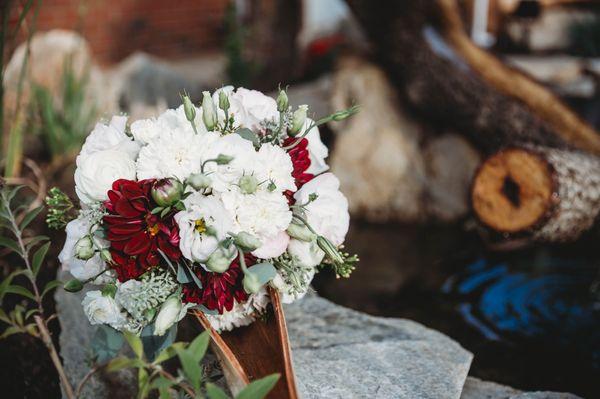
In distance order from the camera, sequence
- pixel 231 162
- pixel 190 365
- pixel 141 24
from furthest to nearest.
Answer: pixel 141 24
pixel 231 162
pixel 190 365

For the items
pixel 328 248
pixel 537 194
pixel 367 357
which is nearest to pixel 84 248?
pixel 328 248

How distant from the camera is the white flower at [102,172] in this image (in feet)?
5.16

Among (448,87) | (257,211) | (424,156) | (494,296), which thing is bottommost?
(494,296)

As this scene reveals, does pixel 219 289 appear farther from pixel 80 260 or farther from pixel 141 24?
pixel 141 24

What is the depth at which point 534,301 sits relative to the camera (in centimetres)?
311

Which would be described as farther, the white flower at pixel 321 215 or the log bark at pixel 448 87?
the log bark at pixel 448 87

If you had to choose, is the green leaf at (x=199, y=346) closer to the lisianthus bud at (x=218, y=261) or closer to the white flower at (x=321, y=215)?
the lisianthus bud at (x=218, y=261)

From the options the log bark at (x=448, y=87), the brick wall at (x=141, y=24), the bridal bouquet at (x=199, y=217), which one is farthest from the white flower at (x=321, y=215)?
the brick wall at (x=141, y=24)

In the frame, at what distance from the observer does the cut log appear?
3275mm

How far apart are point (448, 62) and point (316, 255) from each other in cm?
303

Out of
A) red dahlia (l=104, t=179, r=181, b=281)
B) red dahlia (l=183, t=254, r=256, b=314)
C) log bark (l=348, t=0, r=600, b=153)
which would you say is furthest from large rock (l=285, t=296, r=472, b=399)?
log bark (l=348, t=0, r=600, b=153)

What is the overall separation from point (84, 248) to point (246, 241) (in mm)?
426

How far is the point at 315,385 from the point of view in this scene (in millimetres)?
1845

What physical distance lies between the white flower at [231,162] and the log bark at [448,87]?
299 centimetres
